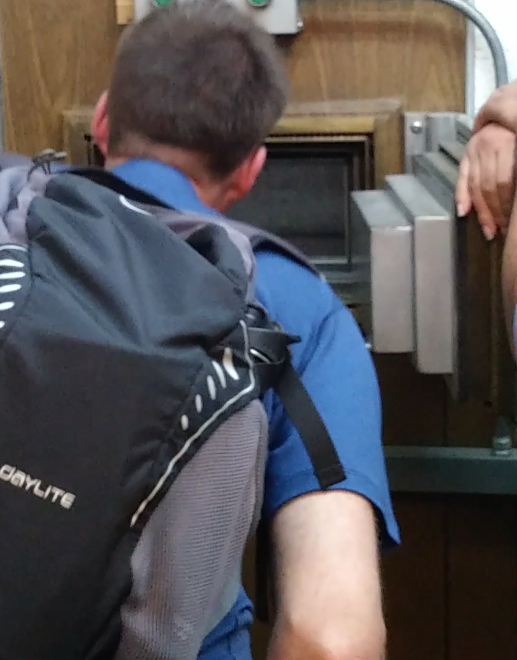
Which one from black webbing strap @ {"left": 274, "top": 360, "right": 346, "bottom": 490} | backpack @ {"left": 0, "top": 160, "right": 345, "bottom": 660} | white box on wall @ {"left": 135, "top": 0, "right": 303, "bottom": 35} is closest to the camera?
backpack @ {"left": 0, "top": 160, "right": 345, "bottom": 660}

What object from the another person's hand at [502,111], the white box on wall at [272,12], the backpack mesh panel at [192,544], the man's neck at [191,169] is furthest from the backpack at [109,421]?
the white box on wall at [272,12]

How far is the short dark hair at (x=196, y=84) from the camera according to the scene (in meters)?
0.85

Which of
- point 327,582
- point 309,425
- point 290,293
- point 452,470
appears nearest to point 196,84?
point 290,293

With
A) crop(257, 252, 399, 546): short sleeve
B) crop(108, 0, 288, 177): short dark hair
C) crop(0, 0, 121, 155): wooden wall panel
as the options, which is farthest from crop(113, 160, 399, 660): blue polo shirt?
crop(0, 0, 121, 155): wooden wall panel

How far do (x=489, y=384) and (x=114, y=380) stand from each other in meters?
0.44

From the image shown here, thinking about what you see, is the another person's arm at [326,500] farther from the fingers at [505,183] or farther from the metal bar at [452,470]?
the metal bar at [452,470]

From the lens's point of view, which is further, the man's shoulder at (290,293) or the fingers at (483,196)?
the fingers at (483,196)

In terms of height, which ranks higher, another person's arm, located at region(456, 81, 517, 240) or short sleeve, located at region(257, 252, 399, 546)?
another person's arm, located at region(456, 81, 517, 240)

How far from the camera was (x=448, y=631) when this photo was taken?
1425 mm

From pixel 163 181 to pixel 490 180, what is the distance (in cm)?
31

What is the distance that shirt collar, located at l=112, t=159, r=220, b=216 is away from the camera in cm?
81

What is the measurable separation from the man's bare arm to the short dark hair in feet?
1.17

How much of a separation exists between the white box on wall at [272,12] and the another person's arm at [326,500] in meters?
0.59

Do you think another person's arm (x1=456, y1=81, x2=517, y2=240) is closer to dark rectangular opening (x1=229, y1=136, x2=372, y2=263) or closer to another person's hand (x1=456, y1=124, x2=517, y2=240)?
another person's hand (x1=456, y1=124, x2=517, y2=240)
